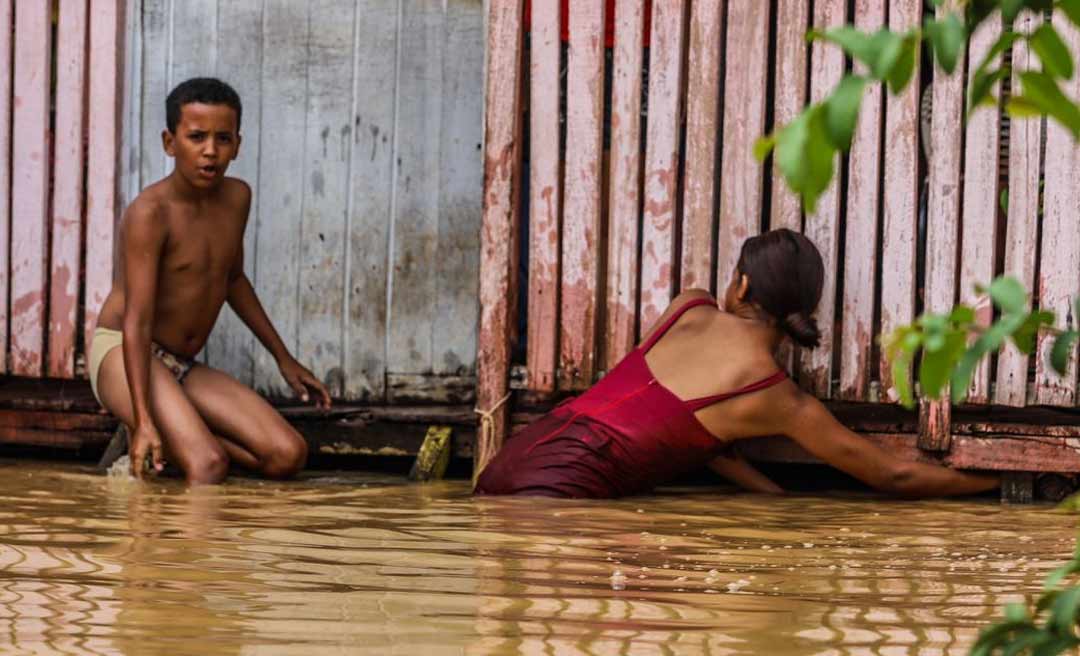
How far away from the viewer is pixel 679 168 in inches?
229

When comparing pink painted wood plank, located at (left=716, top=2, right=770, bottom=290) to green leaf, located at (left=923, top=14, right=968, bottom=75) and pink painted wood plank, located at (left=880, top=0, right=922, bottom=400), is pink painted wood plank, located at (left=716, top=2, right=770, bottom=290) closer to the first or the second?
pink painted wood plank, located at (left=880, top=0, right=922, bottom=400)

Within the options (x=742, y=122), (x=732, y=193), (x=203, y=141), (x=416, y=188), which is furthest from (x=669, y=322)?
(x=203, y=141)

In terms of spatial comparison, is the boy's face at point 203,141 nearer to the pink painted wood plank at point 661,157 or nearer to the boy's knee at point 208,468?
the boy's knee at point 208,468

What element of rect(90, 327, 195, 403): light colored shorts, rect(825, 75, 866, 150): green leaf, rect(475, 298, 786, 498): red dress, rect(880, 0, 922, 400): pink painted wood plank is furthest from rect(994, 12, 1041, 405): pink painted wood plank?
rect(825, 75, 866, 150): green leaf

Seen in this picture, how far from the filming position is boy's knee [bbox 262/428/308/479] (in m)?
6.07

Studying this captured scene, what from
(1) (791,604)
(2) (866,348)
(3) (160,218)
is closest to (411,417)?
(3) (160,218)

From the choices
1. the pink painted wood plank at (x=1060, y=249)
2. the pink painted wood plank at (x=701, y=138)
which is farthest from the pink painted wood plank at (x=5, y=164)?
the pink painted wood plank at (x=1060, y=249)

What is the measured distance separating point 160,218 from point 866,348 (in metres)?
2.77

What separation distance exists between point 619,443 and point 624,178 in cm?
104

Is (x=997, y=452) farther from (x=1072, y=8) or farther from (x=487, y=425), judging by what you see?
(x=1072, y=8)

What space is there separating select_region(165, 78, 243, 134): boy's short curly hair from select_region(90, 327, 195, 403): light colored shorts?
86cm

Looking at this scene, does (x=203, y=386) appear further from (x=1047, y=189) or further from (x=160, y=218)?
(x=1047, y=189)

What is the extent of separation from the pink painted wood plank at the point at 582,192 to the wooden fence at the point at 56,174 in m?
1.90

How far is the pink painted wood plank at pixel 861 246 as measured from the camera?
558cm
